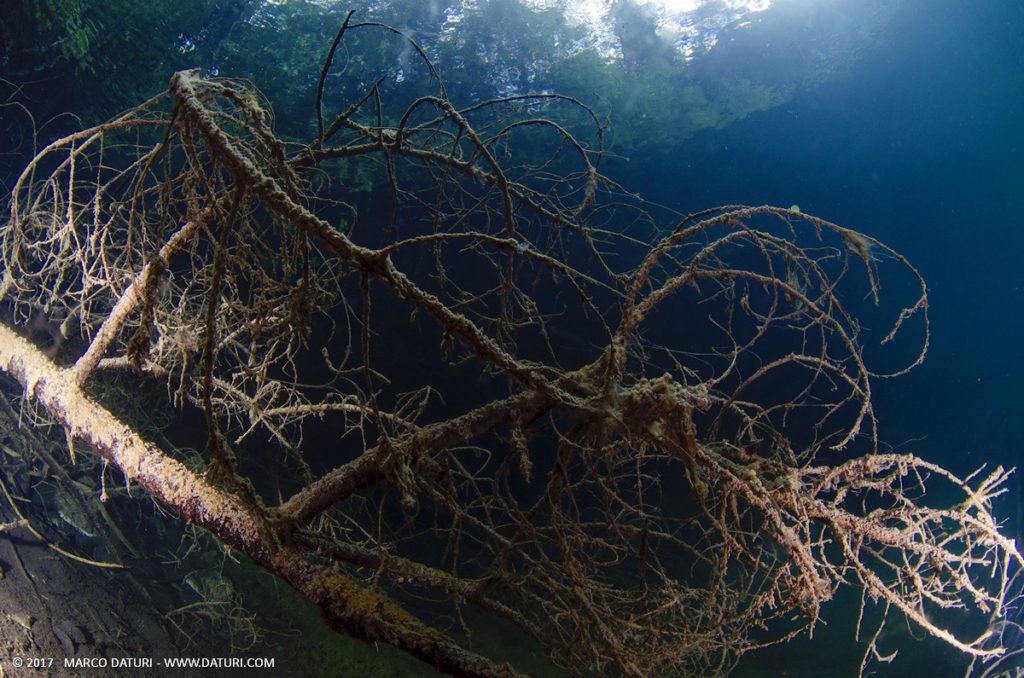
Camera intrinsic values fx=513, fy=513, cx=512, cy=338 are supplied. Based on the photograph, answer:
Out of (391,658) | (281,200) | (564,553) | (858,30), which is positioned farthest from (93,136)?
(858,30)

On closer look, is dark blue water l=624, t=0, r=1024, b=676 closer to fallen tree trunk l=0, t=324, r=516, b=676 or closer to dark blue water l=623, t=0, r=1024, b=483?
dark blue water l=623, t=0, r=1024, b=483

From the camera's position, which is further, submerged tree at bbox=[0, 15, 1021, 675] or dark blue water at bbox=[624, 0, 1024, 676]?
dark blue water at bbox=[624, 0, 1024, 676]

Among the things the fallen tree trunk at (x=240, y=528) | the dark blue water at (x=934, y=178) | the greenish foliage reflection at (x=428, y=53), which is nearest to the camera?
the fallen tree trunk at (x=240, y=528)

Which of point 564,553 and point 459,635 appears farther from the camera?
point 459,635

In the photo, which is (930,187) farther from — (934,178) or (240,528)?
(240,528)

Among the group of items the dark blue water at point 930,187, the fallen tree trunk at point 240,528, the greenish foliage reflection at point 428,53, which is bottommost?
the dark blue water at point 930,187

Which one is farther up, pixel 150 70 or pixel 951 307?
pixel 150 70

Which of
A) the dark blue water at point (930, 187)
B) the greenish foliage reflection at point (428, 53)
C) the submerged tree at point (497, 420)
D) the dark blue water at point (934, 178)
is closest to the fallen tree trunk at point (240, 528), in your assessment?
the submerged tree at point (497, 420)

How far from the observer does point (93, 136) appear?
7.62ft

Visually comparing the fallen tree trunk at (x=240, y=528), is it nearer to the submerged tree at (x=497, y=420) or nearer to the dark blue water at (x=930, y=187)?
the submerged tree at (x=497, y=420)

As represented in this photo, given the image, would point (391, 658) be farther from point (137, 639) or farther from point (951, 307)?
point (951, 307)

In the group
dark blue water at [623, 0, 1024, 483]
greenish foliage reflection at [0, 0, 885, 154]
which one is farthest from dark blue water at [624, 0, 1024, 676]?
greenish foliage reflection at [0, 0, 885, 154]

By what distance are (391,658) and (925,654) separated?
849 cm

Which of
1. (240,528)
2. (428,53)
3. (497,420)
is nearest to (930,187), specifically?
(428,53)
